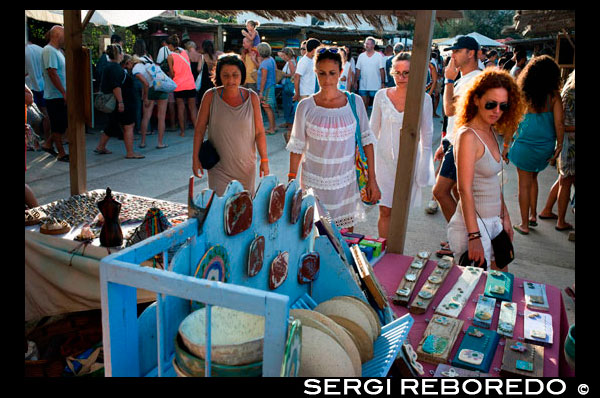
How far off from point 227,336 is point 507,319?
4.62 feet

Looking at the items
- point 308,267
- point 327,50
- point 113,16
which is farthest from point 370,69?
point 308,267

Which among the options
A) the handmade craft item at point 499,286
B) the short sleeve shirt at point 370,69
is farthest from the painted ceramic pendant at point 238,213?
the short sleeve shirt at point 370,69

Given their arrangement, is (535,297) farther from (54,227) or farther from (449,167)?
(54,227)

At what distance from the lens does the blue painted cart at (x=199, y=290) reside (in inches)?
43.9

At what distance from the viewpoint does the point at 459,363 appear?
1828 millimetres

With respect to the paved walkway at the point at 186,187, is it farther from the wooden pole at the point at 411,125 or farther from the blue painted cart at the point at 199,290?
the blue painted cart at the point at 199,290

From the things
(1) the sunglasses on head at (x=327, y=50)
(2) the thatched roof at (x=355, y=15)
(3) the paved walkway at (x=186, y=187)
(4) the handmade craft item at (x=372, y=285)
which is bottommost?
(3) the paved walkway at (x=186, y=187)

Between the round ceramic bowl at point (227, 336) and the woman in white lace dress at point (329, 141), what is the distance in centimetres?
222

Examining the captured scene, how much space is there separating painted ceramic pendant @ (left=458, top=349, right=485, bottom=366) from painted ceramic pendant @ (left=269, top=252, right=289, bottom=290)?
0.72 m

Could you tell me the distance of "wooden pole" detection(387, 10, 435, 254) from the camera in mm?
2943

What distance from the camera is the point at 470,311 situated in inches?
88.1

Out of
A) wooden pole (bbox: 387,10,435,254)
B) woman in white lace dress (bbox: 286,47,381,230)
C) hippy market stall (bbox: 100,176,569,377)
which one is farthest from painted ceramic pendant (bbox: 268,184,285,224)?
woman in white lace dress (bbox: 286,47,381,230)
